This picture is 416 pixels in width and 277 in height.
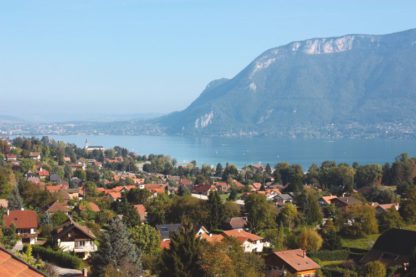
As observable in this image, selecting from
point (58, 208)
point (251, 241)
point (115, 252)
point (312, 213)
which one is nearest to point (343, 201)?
point (312, 213)

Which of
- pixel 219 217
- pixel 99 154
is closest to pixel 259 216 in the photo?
pixel 219 217

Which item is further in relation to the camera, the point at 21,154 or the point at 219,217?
the point at 21,154

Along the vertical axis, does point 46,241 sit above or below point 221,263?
below

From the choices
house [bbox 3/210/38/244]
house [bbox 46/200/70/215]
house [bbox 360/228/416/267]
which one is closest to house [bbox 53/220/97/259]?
house [bbox 3/210/38/244]

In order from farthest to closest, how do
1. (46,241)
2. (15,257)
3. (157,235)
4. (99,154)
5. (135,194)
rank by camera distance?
(99,154)
(135,194)
(46,241)
(157,235)
(15,257)

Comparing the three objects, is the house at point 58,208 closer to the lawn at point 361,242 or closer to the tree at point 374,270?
the lawn at point 361,242

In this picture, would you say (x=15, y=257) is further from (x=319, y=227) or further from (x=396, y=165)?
(x=396, y=165)

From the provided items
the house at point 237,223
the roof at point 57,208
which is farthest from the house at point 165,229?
the roof at point 57,208
